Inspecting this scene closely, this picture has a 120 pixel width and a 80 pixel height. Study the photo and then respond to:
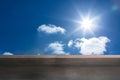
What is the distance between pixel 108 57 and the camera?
36.6ft

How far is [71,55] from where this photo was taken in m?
11.2

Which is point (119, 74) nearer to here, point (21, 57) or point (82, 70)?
point (82, 70)

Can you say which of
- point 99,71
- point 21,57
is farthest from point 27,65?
point 99,71

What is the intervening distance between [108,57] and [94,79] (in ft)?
0.99

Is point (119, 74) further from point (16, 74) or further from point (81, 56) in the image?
point (16, 74)

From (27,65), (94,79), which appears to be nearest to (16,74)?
(27,65)

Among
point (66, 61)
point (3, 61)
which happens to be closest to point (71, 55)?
point (66, 61)

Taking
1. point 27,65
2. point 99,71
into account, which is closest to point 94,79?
point 99,71

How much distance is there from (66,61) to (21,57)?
0.52 metres

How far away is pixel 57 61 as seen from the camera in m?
11.1

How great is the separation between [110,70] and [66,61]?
20.5 inches

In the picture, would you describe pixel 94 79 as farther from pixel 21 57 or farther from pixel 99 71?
pixel 21 57

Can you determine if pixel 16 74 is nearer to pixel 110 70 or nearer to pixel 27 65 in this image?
pixel 27 65

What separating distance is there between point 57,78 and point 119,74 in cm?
72
